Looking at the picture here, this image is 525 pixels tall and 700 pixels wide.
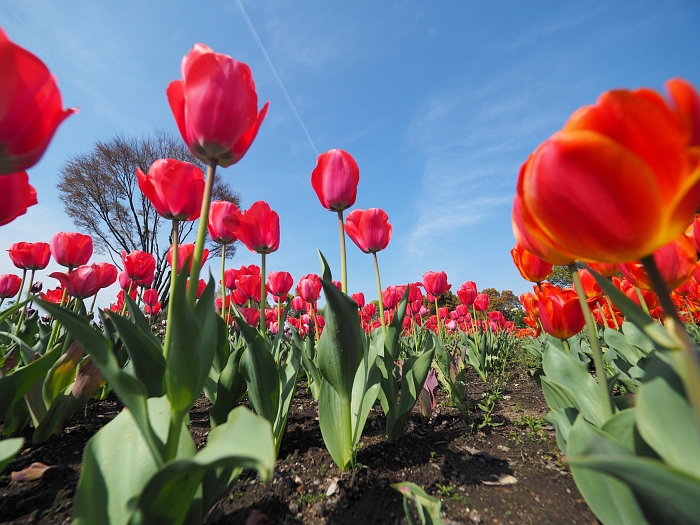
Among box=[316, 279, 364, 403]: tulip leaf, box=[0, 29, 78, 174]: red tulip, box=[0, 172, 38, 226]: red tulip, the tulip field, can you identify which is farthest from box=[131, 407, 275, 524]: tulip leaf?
box=[0, 172, 38, 226]: red tulip

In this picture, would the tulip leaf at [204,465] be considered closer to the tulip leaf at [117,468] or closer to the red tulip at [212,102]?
the tulip leaf at [117,468]

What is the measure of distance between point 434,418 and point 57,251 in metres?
2.77

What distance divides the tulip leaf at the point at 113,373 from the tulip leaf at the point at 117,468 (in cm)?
3

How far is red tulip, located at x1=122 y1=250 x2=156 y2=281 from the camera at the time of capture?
7.59ft

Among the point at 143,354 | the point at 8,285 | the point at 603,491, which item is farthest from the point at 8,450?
the point at 8,285

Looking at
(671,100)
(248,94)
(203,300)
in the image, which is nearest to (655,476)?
(671,100)

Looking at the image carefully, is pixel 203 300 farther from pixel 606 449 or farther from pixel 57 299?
pixel 57 299

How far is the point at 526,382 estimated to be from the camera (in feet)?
10.8

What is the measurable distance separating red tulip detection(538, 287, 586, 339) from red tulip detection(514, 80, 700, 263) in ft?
2.96

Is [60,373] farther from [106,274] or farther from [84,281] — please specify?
[106,274]

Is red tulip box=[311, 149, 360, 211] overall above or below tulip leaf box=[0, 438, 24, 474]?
above

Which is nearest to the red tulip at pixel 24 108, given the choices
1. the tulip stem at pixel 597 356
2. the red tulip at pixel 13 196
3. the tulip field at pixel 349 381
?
the tulip field at pixel 349 381

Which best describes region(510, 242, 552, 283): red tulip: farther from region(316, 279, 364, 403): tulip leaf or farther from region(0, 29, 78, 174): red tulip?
region(0, 29, 78, 174): red tulip

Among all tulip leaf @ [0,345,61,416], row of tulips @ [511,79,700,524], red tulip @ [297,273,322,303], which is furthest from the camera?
red tulip @ [297,273,322,303]
